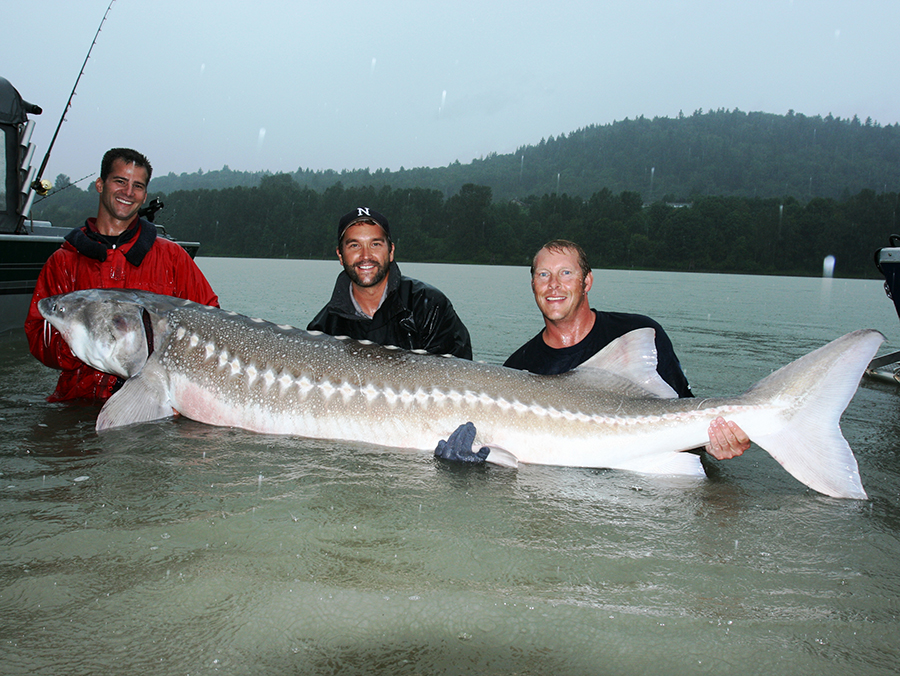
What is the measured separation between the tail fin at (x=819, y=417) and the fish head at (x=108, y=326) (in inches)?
122

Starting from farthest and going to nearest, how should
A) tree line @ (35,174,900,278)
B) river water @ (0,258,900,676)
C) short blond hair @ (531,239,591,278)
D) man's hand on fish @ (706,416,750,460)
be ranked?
tree line @ (35,174,900,278) < short blond hair @ (531,239,591,278) < man's hand on fish @ (706,416,750,460) < river water @ (0,258,900,676)

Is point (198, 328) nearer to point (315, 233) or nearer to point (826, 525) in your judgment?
point (826, 525)

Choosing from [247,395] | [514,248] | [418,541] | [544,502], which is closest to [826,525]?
[544,502]

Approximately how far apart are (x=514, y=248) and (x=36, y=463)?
74.6m

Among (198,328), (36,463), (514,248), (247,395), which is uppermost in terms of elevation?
(514,248)

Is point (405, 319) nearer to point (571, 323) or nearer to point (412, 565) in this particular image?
point (571, 323)

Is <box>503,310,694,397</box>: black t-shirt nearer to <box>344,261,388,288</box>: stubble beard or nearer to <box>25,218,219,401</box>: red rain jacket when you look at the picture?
<box>344,261,388,288</box>: stubble beard

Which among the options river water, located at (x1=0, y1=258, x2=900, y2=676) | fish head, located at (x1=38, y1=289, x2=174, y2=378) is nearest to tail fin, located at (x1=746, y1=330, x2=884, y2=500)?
river water, located at (x1=0, y1=258, x2=900, y2=676)

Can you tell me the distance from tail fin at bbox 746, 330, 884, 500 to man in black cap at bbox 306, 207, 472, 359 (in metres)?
2.12

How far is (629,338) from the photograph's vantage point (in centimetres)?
310

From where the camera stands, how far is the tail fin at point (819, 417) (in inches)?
102

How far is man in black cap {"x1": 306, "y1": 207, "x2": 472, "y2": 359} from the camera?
4.18 metres

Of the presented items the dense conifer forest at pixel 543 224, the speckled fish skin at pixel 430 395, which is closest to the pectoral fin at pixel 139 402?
the speckled fish skin at pixel 430 395

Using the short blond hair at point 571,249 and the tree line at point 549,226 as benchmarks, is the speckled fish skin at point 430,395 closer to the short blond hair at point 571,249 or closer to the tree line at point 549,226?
the short blond hair at point 571,249
